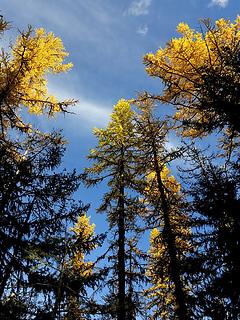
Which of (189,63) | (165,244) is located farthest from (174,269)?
(189,63)

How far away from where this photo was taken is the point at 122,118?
1681 cm

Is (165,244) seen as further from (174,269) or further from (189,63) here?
(189,63)

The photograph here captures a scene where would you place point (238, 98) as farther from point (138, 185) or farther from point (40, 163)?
point (138, 185)

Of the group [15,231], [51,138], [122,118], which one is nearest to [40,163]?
[51,138]

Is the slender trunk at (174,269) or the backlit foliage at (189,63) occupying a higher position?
the backlit foliage at (189,63)

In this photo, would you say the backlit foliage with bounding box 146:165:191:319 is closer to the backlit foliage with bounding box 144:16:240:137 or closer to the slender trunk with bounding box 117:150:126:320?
the slender trunk with bounding box 117:150:126:320

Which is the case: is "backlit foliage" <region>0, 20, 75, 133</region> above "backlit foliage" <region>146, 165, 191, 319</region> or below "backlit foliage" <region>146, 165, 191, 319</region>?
above

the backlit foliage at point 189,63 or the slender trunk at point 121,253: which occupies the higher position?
the backlit foliage at point 189,63

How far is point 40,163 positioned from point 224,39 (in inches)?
306

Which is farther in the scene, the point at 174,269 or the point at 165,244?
the point at 165,244

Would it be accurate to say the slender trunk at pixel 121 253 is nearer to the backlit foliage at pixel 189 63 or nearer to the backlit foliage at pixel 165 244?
the backlit foliage at pixel 165 244

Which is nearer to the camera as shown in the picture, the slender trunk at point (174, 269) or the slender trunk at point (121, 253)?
the slender trunk at point (174, 269)

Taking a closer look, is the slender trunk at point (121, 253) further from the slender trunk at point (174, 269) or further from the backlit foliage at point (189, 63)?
the backlit foliage at point (189, 63)

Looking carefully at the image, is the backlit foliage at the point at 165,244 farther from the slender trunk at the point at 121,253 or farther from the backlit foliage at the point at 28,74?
the backlit foliage at the point at 28,74
